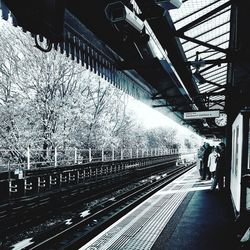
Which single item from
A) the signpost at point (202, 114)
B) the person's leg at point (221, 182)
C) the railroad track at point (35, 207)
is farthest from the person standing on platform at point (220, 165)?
the railroad track at point (35, 207)

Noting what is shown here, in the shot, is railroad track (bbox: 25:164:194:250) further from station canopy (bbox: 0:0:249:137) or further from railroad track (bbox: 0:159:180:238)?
station canopy (bbox: 0:0:249:137)

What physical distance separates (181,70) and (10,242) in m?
5.50

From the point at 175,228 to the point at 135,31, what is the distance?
3.57 metres

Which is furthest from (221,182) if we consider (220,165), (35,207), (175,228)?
(35,207)

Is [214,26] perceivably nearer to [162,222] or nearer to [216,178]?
[162,222]

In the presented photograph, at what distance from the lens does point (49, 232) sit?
18.3 feet

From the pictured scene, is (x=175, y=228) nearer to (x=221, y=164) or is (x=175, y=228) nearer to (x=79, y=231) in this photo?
(x=79, y=231)

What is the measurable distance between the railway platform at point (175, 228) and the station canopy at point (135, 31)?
119 inches

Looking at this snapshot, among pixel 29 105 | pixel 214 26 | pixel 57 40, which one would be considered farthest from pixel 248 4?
pixel 29 105

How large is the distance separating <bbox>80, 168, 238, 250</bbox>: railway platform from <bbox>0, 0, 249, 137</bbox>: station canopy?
303 cm

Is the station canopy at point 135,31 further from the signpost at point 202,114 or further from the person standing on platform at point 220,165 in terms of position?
the signpost at point 202,114

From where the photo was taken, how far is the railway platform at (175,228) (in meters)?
4.06

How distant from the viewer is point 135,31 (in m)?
3.21

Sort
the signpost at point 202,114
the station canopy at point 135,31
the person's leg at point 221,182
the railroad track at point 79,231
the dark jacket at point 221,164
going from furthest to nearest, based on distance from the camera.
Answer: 1. the signpost at point 202,114
2. the person's leg at point 221,182
3. the dark jacket at point 221,164
4. the railroad track at point 79,231
5. the station canopy at point 135,31
